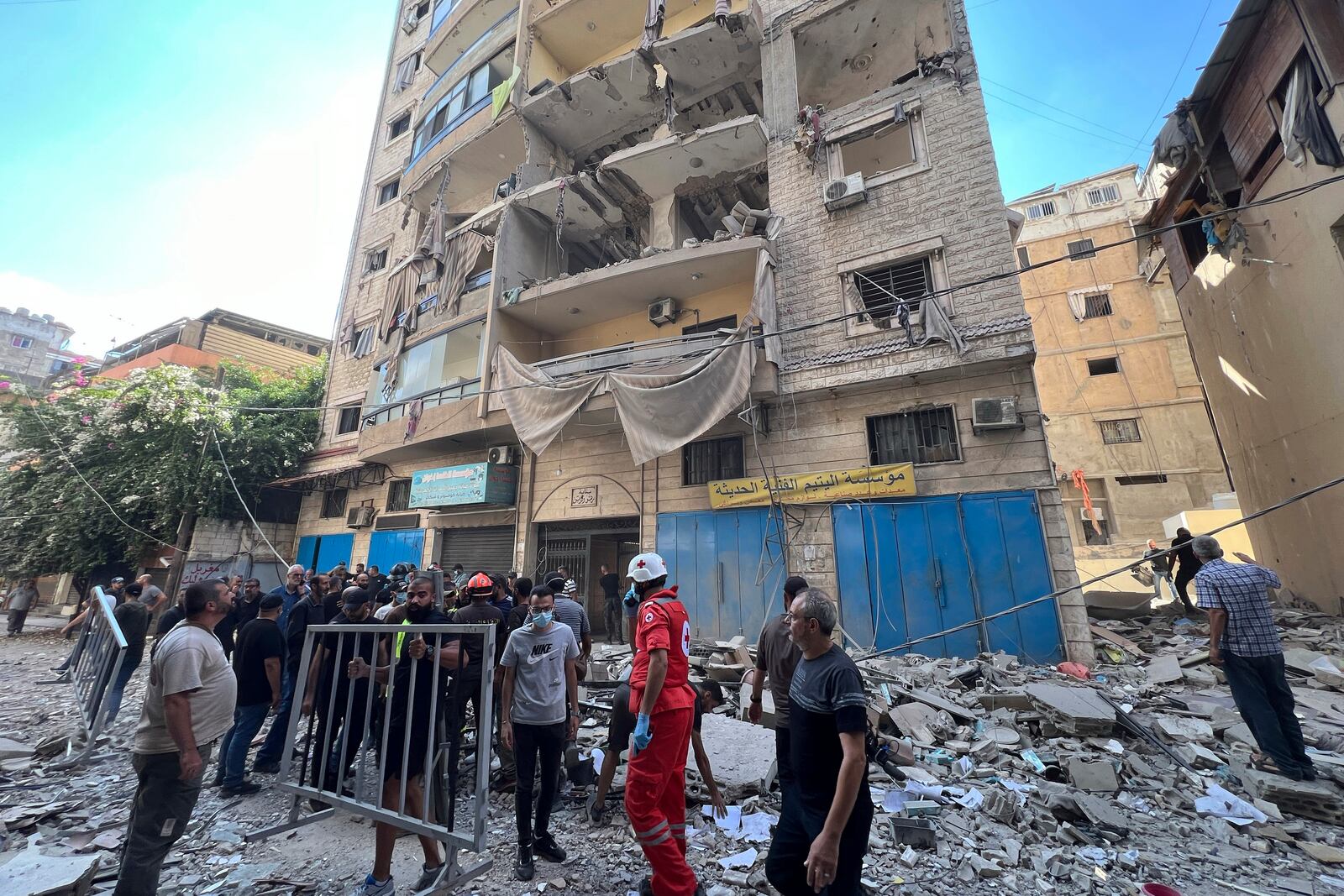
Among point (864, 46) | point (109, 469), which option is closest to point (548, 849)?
point (864, 46)

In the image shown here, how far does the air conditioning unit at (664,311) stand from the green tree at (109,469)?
1125 cm

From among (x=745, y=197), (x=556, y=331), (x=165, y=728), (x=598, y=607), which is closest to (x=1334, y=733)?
(x=165, y=728)

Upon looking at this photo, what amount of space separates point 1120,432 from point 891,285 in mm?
19535

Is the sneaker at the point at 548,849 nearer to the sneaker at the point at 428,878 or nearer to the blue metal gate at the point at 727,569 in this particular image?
the sneaker at the point at 428,878

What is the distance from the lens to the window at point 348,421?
664 inches

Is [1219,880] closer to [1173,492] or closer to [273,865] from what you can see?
[273,865]

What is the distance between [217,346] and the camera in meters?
23.9

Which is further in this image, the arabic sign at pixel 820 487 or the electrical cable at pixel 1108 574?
the arabic sign at pixel 820 487

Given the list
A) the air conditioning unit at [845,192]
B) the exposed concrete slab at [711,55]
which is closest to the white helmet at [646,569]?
the air conditioning unit at [845,192]

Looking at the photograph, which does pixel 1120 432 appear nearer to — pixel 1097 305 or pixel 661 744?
pixel 1097 305

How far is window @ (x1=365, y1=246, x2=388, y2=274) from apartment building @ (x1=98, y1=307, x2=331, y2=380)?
8.36 metres

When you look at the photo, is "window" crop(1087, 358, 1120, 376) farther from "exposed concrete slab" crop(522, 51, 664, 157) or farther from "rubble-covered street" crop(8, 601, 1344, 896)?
"exposed concrete slab" crop(522, 51, 664, 157)

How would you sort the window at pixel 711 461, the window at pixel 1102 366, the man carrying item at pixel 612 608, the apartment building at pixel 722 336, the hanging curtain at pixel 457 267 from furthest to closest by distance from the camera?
the window at pixel 1102 366
the hanging curtain at pixel 457 267
the man carrying item at pixel 612 608
the window at pixel 711 461
the apartment building at pixel 722 336

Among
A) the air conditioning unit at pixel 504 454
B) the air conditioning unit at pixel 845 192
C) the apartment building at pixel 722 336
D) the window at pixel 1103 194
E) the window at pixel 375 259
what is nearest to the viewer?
the apartment building at pixel 722 336
